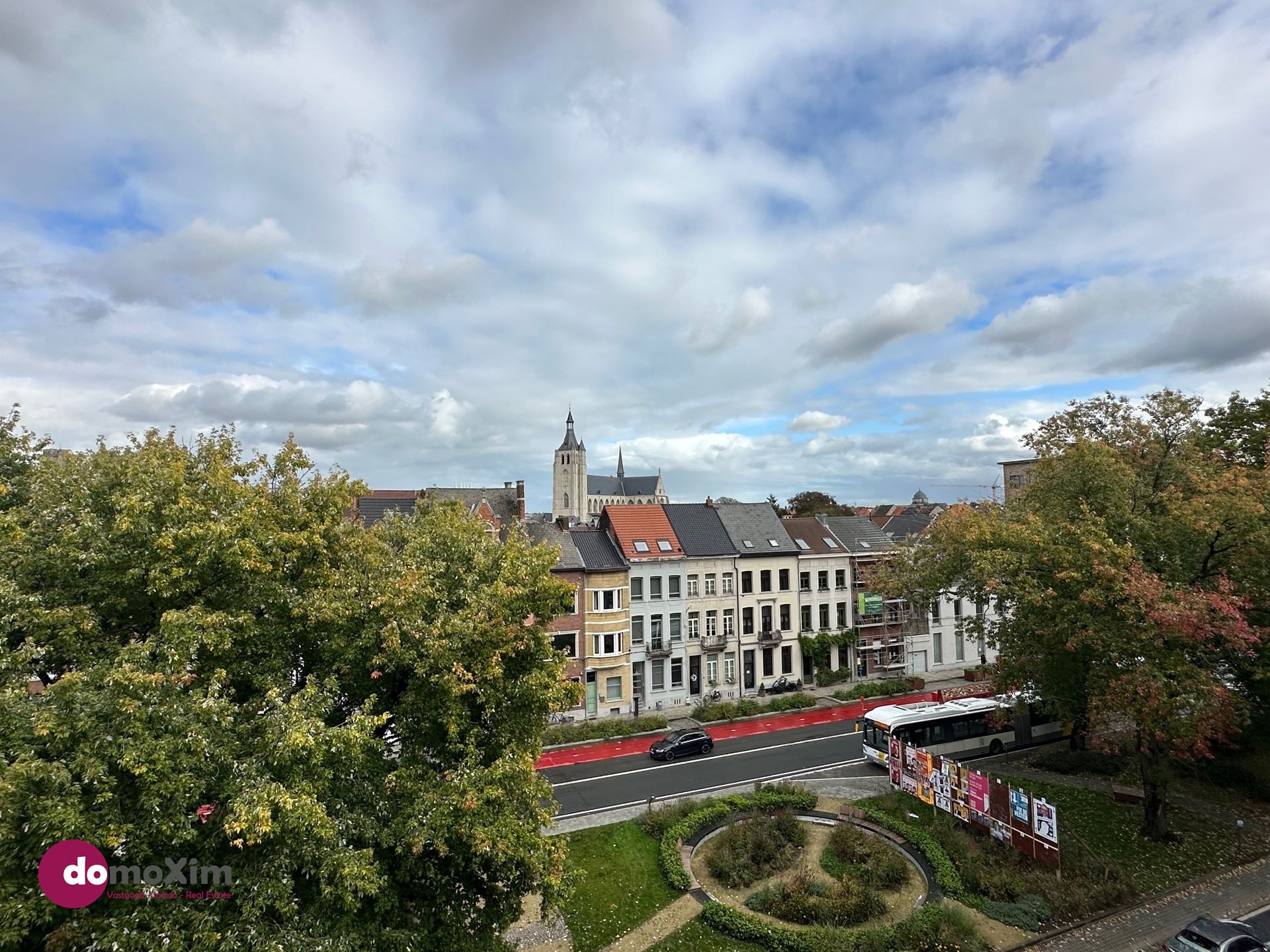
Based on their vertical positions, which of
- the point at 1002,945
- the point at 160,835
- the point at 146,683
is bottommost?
the point at 1002,945

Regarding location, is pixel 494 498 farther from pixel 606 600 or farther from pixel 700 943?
pixel 700 943

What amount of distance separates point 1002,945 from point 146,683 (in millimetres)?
21624

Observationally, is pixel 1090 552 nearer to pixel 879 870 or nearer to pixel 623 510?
pixel 879 870

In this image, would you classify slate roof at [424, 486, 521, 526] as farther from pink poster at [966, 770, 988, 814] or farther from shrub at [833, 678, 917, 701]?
pink poster at [966, 770, 988, 814]

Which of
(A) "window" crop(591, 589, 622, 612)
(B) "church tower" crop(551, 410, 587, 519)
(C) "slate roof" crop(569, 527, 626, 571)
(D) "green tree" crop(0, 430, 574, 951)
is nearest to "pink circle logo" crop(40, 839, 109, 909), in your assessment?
(D) "green tree" crop(0, 430, 574, 951)

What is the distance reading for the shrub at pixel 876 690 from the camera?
4459cm

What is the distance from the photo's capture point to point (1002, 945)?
17.7 metres

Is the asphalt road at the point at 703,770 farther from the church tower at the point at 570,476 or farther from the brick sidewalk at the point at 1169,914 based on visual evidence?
the church tower at the point at 570,476

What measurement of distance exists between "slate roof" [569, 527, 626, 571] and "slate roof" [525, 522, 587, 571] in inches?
13.3

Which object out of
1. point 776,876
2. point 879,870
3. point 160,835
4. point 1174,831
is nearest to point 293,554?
point 160,835

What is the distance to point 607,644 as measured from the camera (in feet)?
135

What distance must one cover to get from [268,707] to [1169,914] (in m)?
25.4

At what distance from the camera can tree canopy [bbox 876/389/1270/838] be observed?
19656 millimetres

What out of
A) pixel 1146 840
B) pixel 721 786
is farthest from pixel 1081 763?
pixel 721 786
